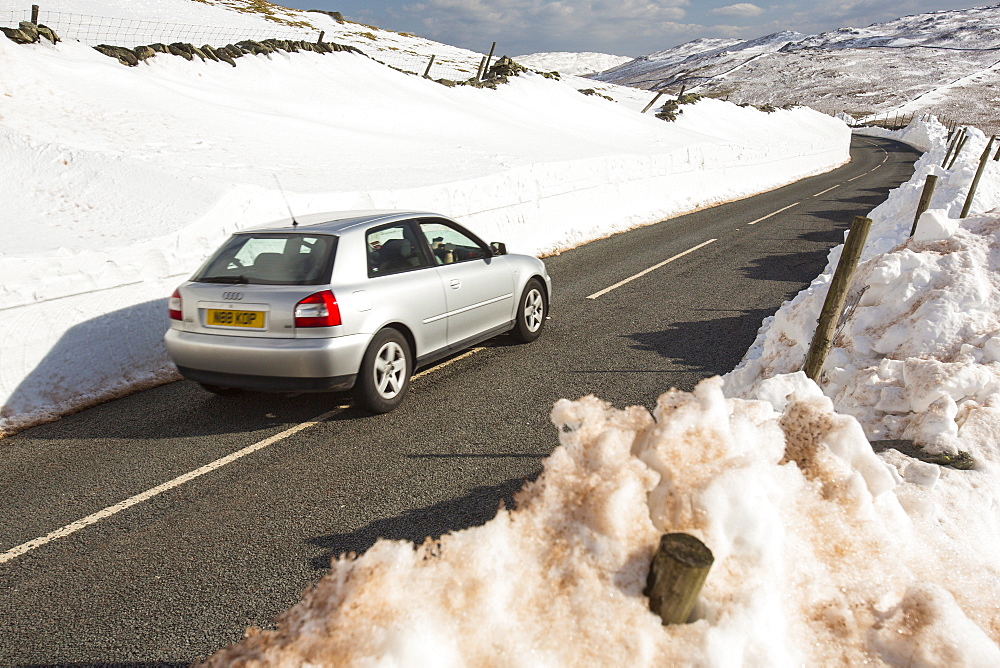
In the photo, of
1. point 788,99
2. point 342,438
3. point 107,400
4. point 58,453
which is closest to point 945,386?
point 342,438

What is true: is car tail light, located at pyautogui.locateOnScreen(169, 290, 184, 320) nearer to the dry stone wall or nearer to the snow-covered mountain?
the dry stone wall

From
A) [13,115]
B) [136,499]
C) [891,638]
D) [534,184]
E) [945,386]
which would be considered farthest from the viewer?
[534,184]

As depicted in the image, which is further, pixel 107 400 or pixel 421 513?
pixel 107 400

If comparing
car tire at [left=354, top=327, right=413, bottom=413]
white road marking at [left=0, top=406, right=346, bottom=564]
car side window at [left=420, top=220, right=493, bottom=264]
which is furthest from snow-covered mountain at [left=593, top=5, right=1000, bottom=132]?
white road marking at [left=0, top=406, right=346, bottom=564]

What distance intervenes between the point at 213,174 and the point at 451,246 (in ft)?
19.5

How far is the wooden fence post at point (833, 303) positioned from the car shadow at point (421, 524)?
2.16 m

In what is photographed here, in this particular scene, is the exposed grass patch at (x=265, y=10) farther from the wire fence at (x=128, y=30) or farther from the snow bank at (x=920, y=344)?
the snow bank at (x=920, y=344)

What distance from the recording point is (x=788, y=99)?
456ft

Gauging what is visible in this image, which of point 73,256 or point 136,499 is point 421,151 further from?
point 136,499

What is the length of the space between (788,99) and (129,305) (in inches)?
6123

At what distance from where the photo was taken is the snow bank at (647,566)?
6.23 feet

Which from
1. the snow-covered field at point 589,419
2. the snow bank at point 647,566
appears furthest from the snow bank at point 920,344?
the snow bank at point 647,566

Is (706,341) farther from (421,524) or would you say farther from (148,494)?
(148,494)

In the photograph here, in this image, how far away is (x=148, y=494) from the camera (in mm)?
4355
